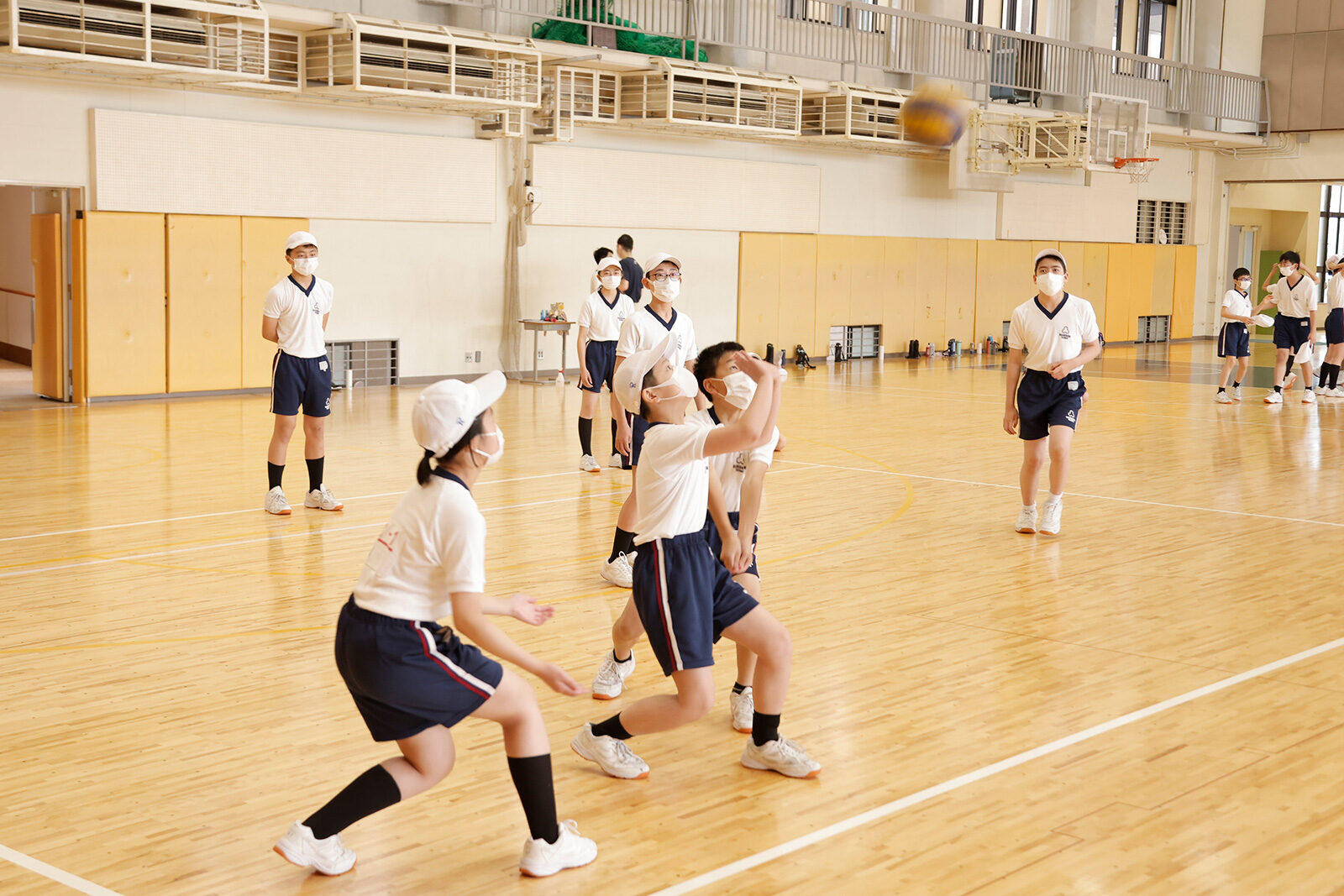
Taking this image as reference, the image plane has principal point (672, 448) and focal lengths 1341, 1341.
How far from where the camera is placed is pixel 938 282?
2550cm

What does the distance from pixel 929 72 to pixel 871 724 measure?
20.6 metres

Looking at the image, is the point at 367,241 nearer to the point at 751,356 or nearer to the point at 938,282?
the point at 938,282

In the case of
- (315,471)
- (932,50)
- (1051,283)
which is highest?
(932,50)

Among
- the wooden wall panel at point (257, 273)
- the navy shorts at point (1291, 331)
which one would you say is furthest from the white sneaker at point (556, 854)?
the navy shorts at point (1291, 331)

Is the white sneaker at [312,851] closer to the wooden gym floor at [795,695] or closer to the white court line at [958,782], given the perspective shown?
the wooden gym floor at [795,695]

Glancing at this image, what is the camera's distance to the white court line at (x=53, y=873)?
139 inches

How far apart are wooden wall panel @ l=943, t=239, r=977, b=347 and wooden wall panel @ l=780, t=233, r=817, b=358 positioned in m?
3.82

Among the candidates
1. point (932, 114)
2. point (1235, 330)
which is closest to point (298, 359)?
point (932, 114)

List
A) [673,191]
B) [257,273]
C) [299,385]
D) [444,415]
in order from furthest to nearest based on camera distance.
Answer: [673,191]
[257,273]
[299,385]
[444,415]

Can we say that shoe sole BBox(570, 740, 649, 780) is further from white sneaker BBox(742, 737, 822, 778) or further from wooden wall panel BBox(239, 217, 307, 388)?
wooden wall panel BBox(239, 217, 307, 388)

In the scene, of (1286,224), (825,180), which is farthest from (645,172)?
(1286,224)

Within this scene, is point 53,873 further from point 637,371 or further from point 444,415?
point 637,371

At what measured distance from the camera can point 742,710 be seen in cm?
495

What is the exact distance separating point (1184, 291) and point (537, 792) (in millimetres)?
29859
